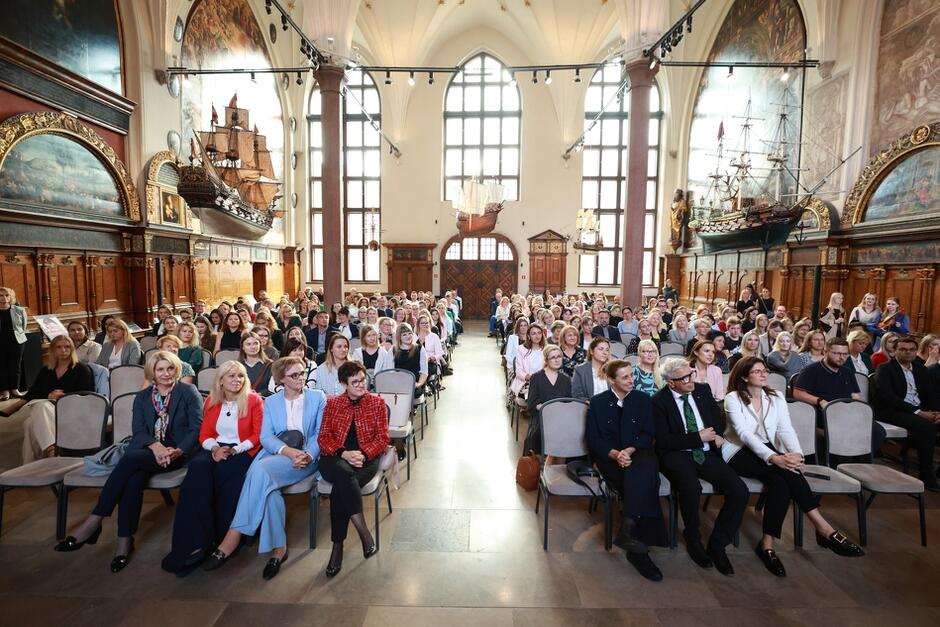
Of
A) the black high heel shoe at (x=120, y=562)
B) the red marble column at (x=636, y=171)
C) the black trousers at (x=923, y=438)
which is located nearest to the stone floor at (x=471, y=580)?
the black high heel shoe at (x=120, y=562)

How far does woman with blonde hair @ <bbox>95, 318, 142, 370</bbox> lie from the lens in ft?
17.5

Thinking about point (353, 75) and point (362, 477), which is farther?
point (353, 75)

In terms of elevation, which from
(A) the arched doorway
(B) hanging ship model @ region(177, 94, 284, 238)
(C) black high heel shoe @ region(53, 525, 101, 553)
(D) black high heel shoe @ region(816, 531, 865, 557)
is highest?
(B) hanging ship model @ region(177, 94, 284, 238)

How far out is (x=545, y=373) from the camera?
4.51 m

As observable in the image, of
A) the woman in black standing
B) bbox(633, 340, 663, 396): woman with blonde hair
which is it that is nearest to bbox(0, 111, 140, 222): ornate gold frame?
the woman in black standing

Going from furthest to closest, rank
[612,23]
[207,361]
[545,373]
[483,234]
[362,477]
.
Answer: [483,234], [612,23], [207,361], [545,373], [362,477]

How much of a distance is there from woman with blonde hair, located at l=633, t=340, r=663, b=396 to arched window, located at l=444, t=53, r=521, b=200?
1662cm

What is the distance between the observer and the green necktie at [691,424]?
10.8 ft

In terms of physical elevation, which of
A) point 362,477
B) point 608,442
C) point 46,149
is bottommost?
point 362,477

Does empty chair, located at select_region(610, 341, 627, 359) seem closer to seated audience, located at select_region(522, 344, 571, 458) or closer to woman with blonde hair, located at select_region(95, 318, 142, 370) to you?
seated audience, located at select_region(522, 344, 571, 458)

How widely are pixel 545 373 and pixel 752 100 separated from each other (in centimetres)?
1371

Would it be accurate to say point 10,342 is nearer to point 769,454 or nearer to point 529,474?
point 529,474

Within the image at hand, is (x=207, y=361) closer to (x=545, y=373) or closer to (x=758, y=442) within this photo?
(x=545, y=373)

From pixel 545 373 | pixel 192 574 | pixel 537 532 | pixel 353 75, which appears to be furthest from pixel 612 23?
pixel 192 574
